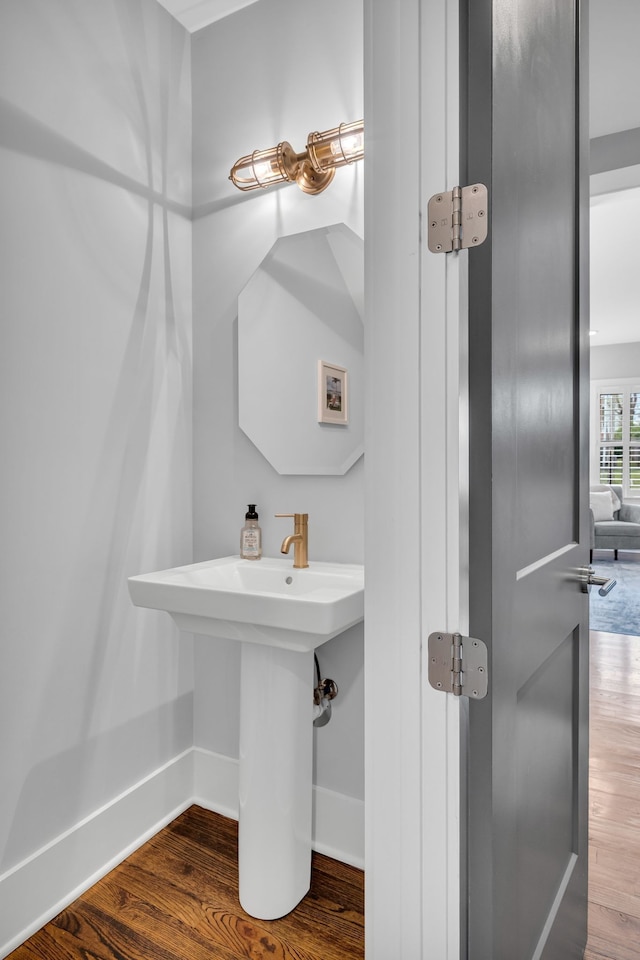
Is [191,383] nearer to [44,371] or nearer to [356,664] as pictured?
Answer: [44,371]

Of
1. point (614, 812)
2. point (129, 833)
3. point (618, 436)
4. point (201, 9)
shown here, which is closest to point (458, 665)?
point (129, 833)

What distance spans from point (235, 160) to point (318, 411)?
90cm

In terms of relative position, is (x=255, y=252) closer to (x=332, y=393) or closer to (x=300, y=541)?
(x=332, y=393)

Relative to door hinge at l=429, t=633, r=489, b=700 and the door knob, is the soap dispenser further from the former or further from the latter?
door hinge at l=429, t=633, r=489, b=700

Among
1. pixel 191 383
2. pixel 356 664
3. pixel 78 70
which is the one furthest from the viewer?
pixel 191 383

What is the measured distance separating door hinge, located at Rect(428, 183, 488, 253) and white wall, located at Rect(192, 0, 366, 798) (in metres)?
0.93

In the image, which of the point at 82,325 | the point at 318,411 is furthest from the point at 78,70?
the point at 318,411

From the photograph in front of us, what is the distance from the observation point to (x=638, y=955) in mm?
1381

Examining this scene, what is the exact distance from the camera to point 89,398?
1656 mm

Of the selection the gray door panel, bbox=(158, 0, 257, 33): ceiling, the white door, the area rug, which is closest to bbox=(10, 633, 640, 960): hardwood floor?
the gray door panel

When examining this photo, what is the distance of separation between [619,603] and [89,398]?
4.69 m

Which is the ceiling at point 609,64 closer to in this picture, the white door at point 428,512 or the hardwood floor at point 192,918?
the white door at point 428,512

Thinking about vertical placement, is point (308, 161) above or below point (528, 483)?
above

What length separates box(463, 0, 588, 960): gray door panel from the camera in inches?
31.4
